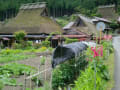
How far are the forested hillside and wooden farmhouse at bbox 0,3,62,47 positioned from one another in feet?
55.0

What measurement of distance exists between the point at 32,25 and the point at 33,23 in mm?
394

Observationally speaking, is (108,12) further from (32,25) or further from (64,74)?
(64,74)

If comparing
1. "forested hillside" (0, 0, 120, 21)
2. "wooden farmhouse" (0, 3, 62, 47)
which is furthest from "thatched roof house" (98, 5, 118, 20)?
"wooden farmhouse" (0, 3, 62, 47)

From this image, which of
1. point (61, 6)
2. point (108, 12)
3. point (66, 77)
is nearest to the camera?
point (66, 77)

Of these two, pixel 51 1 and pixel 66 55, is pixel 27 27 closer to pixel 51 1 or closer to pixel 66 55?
pixel 66 55

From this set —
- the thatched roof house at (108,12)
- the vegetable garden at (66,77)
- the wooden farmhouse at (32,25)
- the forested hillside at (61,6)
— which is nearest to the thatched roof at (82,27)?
the wooden farmhouse at (32,25)

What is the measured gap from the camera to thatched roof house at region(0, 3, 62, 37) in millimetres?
22175

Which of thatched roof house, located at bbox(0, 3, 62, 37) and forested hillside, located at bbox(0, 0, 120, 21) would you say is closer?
thatched roof house, located at bbox(0, 3, 62, 37)

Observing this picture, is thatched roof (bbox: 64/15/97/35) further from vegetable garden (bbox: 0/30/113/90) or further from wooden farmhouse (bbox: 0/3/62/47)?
vegetable garden (bbox: 0/30/113/90)

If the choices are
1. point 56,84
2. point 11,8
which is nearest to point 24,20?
point 56,84

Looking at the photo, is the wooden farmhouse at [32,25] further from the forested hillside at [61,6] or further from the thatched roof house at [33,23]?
the forested hillside at [61,6]

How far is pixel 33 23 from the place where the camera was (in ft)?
76.2

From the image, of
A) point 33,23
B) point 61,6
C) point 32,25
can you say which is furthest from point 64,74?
point 61,6

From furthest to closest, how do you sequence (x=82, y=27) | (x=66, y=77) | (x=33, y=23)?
(x=82, y=27)
(x=33, y=23)
(x=66, y=77)
